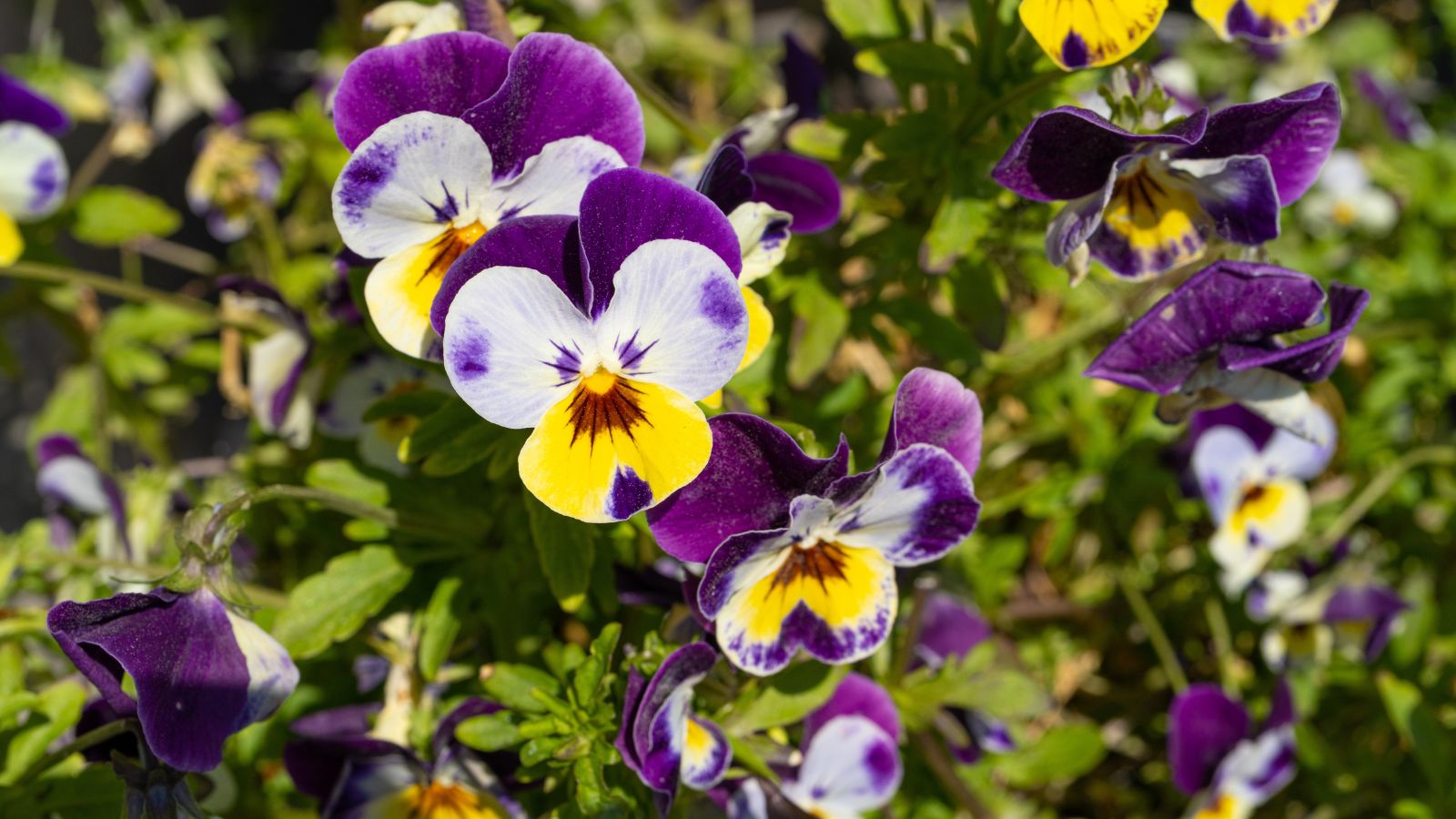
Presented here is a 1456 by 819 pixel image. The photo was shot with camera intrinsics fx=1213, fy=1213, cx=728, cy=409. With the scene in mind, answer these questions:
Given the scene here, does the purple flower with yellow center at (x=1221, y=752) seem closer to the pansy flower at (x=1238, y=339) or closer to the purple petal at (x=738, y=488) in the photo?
the pansy flower at (x=1238, y=339)

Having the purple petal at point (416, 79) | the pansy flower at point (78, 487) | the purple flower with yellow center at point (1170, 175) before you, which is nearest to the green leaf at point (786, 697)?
the purple flower with yellow center at point (1170, 175)

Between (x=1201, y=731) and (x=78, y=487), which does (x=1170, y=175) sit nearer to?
(x=1201, y=731)

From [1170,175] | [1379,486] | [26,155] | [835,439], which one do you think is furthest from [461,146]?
Result: [1379,486]

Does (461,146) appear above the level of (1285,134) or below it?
above

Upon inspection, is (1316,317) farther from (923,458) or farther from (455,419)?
(455,419)

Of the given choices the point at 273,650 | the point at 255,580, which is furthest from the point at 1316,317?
the point at 255,580

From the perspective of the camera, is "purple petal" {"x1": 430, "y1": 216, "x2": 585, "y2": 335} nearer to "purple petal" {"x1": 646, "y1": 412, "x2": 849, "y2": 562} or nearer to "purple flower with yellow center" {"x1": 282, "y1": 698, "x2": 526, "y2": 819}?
"purple petal" {"x1": 646, "y1": 412, "x2": 849, "y2": 562}

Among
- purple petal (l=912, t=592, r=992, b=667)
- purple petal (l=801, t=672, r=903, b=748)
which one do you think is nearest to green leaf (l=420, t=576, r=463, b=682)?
purple petal (l=801, t=672, r=903, b=748)
